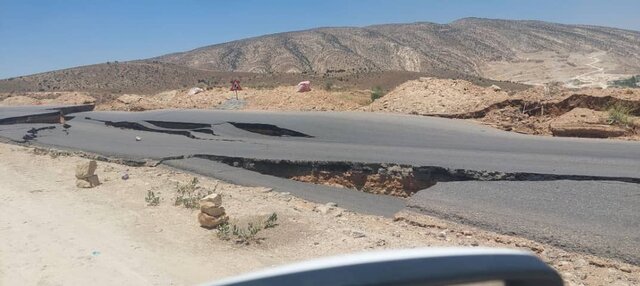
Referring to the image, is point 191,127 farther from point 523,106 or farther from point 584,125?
point 584,125

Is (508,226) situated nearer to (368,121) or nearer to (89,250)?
(89,250)

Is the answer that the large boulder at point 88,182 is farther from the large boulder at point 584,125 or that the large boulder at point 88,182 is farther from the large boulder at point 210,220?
the large boulder at point 584,125

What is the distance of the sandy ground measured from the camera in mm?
5148

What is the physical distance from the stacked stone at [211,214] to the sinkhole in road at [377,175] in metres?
3.62

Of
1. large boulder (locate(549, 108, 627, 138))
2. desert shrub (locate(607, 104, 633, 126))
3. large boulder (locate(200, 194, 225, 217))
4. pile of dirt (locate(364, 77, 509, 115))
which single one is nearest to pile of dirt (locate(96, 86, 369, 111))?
pile of dirt (locate(364, 77, 509, 115))

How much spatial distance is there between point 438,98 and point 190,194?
39.8ft

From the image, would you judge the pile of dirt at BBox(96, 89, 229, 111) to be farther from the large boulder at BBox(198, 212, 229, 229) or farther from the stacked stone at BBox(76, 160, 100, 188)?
the large boulder at BBox(198, 212, 229, 229)

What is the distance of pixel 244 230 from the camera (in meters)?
6.35

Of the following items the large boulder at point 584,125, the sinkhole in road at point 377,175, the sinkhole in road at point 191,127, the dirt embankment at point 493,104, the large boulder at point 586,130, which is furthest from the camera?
the sinkhole in road at point 191,127

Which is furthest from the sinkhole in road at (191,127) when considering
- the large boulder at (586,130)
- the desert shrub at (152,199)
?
the desert shrub at (152,199)

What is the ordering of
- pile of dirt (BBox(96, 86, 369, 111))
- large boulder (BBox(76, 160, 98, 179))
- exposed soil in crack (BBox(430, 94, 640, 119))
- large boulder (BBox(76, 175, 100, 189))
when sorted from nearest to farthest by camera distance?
1. large boulder (BBox(76, 175, 100, 189))
2. large boulder (BBox(76, 160, 98, 179))
3. exposed soil in crack (BBox(430, 94, 640, 119))
4. pile of dirt (BBox(96, 86, 369, 111))

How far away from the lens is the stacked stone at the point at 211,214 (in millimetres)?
6684

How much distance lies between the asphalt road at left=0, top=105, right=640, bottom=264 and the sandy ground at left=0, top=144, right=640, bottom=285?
45 cm

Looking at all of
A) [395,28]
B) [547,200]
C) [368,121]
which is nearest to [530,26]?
[395,28]
